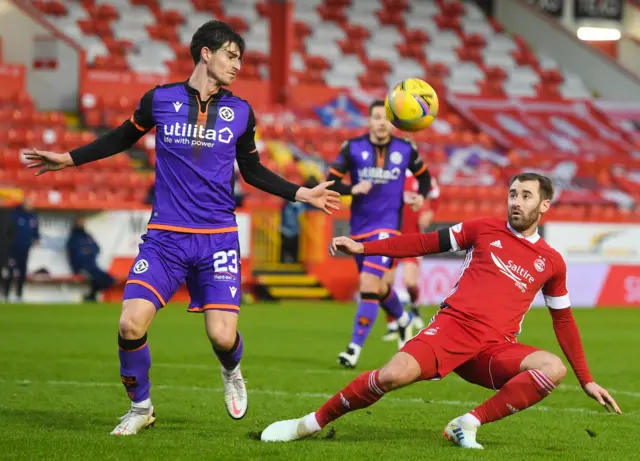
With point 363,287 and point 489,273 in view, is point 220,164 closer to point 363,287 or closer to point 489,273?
point 489,273

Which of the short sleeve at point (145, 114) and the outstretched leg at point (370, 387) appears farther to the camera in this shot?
the short sleeve at point (145, 114)

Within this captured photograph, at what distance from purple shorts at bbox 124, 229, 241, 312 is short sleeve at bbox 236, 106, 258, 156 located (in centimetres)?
53

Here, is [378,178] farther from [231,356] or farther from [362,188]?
[231,356]

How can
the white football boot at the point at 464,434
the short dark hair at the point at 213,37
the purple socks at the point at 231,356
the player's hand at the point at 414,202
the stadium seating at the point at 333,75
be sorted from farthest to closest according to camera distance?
the stadium seating at the point at 333,75 < the player's hand at the point at 414,202 < the purple socks at the point at 231,356 < the short dark hair at the point at 213,37 < the white football boot at the point at 464,434

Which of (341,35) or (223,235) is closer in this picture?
(223,235)

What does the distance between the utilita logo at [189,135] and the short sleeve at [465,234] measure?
1510 millimetres

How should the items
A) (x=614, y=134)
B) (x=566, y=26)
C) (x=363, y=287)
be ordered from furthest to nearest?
(x=566, y=26), (x=614, y=134), (x=363, y=287)

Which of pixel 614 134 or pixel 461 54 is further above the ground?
pixel 461 54

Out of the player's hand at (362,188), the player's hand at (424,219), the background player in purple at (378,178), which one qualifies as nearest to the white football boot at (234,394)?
the player's hand at (362,188)

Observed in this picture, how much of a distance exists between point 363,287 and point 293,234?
34.3 ft

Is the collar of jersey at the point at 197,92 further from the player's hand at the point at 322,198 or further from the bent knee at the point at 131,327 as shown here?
the bent knee at the point at 131,327

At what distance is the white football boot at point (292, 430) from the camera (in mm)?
6121

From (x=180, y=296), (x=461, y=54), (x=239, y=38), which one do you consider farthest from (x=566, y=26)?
(x=239, y=38)

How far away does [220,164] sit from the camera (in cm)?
670
